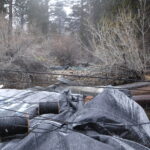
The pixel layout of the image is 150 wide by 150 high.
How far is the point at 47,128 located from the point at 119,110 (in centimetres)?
83

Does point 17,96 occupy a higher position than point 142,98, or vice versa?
point 17,96

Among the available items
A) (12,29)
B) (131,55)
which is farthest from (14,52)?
(131,55)

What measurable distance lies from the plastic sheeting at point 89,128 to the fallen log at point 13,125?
0.07 m

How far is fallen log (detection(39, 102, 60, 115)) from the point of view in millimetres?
2295

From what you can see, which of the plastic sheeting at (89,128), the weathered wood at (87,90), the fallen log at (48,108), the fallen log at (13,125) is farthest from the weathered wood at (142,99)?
the fallen log at (13,125)

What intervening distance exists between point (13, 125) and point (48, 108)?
63 cm

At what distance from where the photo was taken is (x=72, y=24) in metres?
22.0

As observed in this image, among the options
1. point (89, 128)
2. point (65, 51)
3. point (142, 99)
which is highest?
point (65, 51)

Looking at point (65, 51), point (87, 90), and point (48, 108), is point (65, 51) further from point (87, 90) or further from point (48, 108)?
point (48, 108)

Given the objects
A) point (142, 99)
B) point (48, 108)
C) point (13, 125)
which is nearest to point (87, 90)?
point (142, 99)

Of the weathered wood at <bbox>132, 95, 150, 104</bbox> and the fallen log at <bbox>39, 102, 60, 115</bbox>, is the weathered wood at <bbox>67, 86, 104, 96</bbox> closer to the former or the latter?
the weathered wood at <bbox>132, 95, 150, 104</bbox>

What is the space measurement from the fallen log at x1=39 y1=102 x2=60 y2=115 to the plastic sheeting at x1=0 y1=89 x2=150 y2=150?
0.18 ft

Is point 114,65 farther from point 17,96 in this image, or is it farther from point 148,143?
point 148,143

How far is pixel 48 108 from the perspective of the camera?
7.50ft
